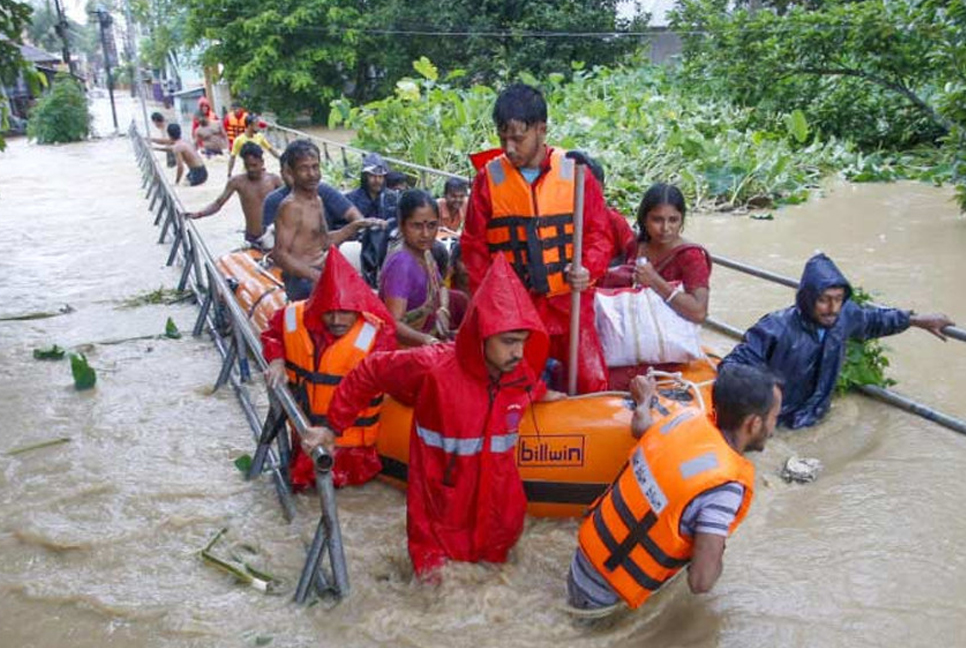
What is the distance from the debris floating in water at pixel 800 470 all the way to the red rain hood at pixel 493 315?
1847 mm

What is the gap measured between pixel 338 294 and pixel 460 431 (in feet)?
2.89

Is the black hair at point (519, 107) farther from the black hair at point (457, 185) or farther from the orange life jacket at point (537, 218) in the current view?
the black hair at point (457, 185)

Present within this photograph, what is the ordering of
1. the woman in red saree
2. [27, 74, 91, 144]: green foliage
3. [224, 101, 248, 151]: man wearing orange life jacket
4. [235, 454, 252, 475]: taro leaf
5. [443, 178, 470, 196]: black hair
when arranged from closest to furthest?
the woman in red saree < [235, 454, 252, 475]: taro leaf < [443, 178, 470, 196]: black hair < [224, 101, 248, 151]: man wearing orange life jacket < [27, 74, 91, 144]: green foliage

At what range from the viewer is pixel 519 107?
346cm

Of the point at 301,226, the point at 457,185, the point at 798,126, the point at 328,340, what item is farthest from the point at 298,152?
the point at 798,126

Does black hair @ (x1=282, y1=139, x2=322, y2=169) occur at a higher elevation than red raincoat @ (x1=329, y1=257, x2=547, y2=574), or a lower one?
higher

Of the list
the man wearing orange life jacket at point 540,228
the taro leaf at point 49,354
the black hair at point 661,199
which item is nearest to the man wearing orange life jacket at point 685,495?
the man wearing orange life jacket at point 540,228

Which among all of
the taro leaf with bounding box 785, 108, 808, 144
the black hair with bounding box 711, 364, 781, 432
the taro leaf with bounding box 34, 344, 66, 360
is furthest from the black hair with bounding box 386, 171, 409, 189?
the taro leaf with bounding box 785, 108, 808, 144

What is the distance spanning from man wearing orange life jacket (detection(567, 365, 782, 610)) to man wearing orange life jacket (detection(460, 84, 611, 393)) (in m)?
1.09

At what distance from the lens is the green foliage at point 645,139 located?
11891 mm

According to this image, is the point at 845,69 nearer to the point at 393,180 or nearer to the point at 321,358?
the point at 393,180

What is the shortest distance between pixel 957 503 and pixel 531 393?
6.91 feet

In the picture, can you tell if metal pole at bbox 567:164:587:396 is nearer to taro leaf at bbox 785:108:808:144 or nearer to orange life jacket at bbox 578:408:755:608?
orange life jacket at bbox 578:408:755:608

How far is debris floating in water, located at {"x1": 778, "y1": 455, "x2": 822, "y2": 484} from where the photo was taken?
4.11m
